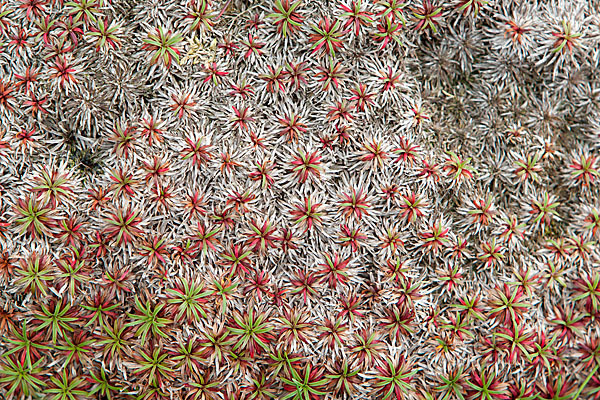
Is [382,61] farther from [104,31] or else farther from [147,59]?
[104,31]

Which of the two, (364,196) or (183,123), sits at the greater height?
(183,123)

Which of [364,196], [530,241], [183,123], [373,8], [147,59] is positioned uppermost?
[373,8]

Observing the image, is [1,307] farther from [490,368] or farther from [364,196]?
[490,368]

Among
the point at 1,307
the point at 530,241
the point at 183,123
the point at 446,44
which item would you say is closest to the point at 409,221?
the point at 530,241

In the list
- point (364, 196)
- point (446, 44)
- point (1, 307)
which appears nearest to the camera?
point (1, 307)

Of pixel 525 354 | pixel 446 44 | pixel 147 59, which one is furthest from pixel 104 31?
pixel 525 354

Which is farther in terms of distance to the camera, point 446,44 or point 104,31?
point 446,44

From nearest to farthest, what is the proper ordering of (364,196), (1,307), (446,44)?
(1,307), (364,196), (446,44)

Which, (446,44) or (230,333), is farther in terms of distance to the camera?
(446,44)

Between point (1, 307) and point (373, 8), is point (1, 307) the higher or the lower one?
the lower one
